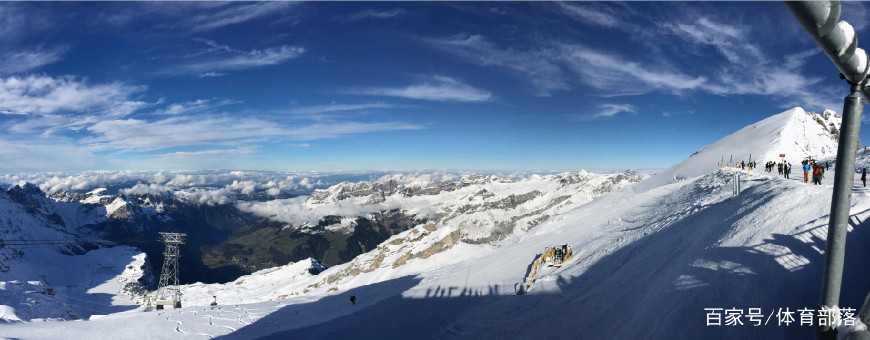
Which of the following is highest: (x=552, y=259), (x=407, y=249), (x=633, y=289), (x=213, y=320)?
(x=633, y=289)

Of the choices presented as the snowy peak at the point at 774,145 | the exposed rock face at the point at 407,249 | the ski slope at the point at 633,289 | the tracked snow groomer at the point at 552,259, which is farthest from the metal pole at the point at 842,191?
the exposed rock face at the point at 407,249

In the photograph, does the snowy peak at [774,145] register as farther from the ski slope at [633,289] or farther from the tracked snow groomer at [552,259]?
the tracked snow groomer at [552,259]

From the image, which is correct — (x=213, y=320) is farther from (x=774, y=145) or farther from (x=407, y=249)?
(x=407, y=249)

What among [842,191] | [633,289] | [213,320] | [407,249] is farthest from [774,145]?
[407,249]

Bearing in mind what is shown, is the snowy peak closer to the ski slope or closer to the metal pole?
the ski slope

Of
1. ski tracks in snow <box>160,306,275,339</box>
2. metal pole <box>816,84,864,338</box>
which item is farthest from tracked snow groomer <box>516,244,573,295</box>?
metal pole <box>816,84,864,338</box>

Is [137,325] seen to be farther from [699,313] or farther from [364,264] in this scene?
[364,264]

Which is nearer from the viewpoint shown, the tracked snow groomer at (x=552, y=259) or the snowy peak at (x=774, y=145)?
the tracked snow groomer at (x=552, y=259)
